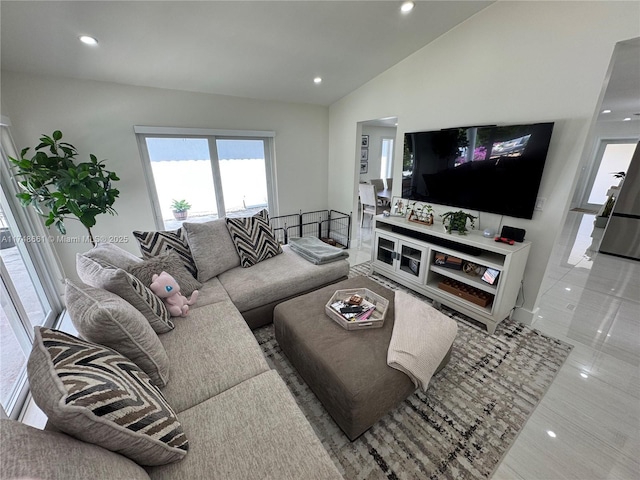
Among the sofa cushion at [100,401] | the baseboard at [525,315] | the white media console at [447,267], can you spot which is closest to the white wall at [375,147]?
the white media console at [447,267]

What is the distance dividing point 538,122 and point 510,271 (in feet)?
4.28

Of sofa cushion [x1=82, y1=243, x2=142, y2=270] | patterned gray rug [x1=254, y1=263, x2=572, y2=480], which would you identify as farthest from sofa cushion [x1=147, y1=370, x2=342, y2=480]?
sofa cushion [x1=82, y1=243, x2=142, y2=270]

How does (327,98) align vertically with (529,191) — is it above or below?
above

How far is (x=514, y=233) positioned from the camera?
2.32 meters

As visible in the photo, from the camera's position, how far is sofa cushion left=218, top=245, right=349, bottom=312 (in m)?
2.18

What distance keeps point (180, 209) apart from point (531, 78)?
4.10 m

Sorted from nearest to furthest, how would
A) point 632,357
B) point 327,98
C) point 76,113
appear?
1. point 632,357
2. point 76,113
3. point 327,98

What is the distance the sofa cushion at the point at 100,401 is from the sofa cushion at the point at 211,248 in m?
1.40

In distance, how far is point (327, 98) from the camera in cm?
399

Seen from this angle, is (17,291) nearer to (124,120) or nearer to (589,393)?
(124,120)

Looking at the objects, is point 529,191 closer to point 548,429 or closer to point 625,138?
point 548,429

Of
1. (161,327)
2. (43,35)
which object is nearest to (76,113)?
(43,35)

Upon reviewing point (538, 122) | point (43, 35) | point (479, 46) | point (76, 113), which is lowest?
point (538, 122)

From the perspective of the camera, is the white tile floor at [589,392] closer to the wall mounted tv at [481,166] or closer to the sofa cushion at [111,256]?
the wall mounted tv at [481,166]
